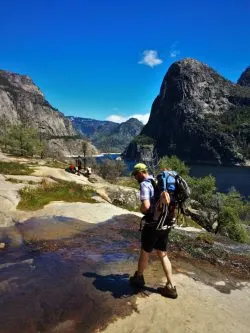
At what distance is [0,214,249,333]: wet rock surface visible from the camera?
9.20m

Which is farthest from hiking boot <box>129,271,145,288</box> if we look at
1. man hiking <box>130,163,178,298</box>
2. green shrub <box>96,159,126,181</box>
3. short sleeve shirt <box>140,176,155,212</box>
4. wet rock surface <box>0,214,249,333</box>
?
green shrub <box>96,159,126,181</box>

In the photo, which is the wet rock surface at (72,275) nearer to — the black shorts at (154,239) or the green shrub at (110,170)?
the black shorts at (154,239)

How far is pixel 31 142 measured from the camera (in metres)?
86.8

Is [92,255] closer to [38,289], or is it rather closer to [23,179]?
[38,289]

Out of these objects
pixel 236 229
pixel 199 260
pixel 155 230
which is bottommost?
pixel 236 229

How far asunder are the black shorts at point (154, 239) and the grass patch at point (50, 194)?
14.5m

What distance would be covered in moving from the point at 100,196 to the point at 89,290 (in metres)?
19.6

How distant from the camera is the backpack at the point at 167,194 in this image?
10109 millimetres

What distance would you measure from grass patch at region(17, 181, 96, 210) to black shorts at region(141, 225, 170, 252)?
47.6 ft

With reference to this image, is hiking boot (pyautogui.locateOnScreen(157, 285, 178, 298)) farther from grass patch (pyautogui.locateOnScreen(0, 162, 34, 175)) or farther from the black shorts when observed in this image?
grass patch (pyautogui.locateOnScreen(0, 162, 34, 175))

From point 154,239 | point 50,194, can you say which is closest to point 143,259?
point 154,239

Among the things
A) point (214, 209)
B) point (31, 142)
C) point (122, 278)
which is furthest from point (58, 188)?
point (31, 142)

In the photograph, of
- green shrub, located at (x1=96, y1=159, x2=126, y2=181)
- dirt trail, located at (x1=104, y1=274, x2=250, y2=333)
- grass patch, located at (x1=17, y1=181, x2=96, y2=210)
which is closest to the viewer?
dirt trail, located at (x1=104, y1=274, x2=250, y2=333)

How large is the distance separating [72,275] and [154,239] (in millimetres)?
3376
